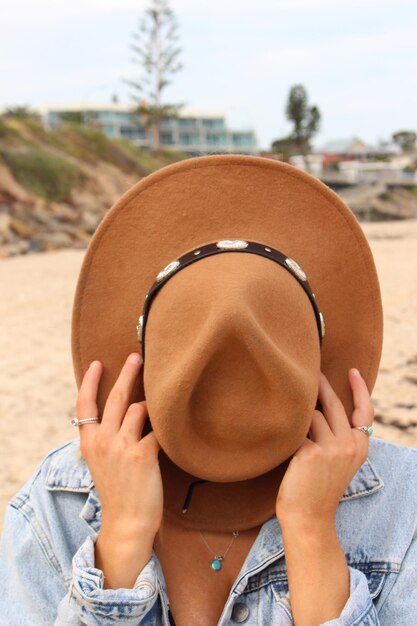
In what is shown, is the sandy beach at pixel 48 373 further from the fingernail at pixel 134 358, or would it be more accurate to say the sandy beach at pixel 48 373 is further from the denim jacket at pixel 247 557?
the fingernail at pixel 134 358

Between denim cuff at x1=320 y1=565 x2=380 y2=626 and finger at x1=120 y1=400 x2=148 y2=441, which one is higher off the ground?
finger at x1=120 y1=400 x2=148 y2=441

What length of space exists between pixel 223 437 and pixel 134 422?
0.52 feet

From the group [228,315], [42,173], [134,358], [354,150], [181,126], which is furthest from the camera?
[354,150]

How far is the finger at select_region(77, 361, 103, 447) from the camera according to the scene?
3.58 ft

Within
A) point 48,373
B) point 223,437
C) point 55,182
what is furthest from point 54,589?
point 55,182

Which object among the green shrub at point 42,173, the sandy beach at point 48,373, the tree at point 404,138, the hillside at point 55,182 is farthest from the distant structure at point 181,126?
the sandy beach at point 48,373

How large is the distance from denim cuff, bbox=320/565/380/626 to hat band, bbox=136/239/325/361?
38 centimetres

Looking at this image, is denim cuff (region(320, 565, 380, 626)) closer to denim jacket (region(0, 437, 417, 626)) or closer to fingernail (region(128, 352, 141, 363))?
denim jacket (region(0, 437, 417, 626))

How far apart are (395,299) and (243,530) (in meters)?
8.15

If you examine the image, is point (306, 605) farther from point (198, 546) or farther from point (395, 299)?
point (395, 299)

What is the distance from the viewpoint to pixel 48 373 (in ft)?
19.5

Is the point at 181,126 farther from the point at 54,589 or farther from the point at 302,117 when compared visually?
the point at 54,589

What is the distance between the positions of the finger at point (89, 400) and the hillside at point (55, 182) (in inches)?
544

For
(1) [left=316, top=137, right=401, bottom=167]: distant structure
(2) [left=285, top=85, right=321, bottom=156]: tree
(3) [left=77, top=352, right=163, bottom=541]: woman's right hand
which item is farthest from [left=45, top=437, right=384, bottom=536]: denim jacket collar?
(1) [left=316, top=137, right=401, bottom=167]: distant structure
